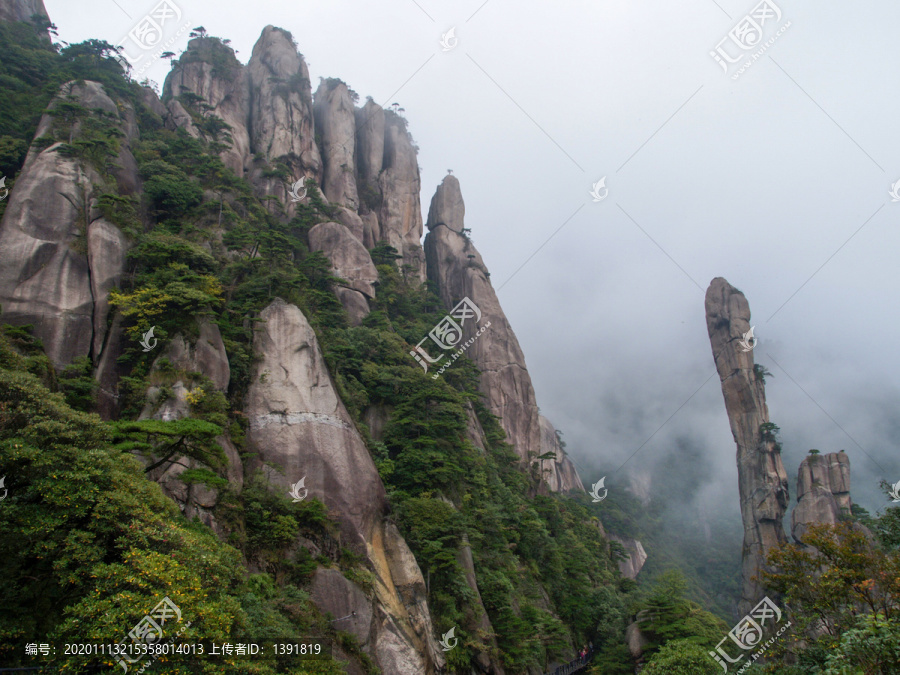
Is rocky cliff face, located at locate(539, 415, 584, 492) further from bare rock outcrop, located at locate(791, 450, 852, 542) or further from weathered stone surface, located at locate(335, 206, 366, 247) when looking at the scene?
weathered stone surface, located at locate(335, 206, 366, 247)

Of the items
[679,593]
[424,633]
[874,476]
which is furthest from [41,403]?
[874,476]

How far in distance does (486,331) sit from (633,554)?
28249 millimetres

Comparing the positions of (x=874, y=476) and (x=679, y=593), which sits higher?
(x=874, y=476)

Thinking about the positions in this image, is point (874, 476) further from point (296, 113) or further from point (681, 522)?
point (296, 113)

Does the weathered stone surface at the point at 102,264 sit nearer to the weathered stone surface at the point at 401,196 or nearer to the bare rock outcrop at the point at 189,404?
the bare rock outcrop at the point at 189,404

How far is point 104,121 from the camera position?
21531 millimetres

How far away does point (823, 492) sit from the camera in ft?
110

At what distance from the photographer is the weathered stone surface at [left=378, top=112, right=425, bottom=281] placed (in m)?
41.2

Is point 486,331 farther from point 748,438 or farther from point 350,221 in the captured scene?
point 748,438

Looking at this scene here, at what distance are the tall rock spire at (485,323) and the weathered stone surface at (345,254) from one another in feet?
36.8

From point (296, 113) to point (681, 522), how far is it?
2867 inches

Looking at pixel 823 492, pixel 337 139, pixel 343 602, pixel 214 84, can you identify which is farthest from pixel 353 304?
→ pixel 823 492

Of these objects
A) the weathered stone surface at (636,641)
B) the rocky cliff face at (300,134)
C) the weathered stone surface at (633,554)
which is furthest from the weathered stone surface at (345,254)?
the weathered stone surface at (633,554)

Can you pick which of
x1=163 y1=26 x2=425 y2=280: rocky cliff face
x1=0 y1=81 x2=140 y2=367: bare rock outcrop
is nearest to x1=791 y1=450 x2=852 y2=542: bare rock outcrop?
x1=163 y1=26 x2=425 y2=280: rocky cliff face
